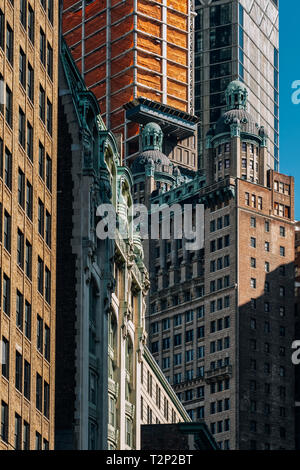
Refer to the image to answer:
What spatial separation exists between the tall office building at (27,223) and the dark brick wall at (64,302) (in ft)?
49.1

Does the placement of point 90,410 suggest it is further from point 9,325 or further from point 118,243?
point 9,325

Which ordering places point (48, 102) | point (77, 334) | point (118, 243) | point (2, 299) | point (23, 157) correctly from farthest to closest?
point (118, 243) < point (77, 334) < point (48, 102) < point (23, 157) < point (2, 299)

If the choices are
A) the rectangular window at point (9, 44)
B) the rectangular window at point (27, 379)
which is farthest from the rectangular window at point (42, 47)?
the rectangular window at point (27, 379)

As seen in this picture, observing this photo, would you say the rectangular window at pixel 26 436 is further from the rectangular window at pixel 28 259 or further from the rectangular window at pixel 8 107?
the rectangular window at pixel 8 107

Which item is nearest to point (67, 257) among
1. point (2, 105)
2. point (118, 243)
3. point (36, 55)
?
point (118, 243)

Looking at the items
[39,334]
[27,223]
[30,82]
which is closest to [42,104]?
[30,82]

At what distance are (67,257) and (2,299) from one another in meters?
30.4

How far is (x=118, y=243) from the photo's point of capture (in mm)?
121750

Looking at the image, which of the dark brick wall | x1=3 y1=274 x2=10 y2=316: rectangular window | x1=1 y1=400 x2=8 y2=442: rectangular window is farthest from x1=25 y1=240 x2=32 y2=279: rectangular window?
the dark brick wall

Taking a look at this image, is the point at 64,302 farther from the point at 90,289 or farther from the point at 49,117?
the point at 49,117

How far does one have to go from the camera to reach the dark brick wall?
340ft

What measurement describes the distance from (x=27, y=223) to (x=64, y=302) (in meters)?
23.1

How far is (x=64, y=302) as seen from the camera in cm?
10762

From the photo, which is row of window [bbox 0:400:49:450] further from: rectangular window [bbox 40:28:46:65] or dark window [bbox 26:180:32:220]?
rectangular window [bbox 40:28:46:65]
